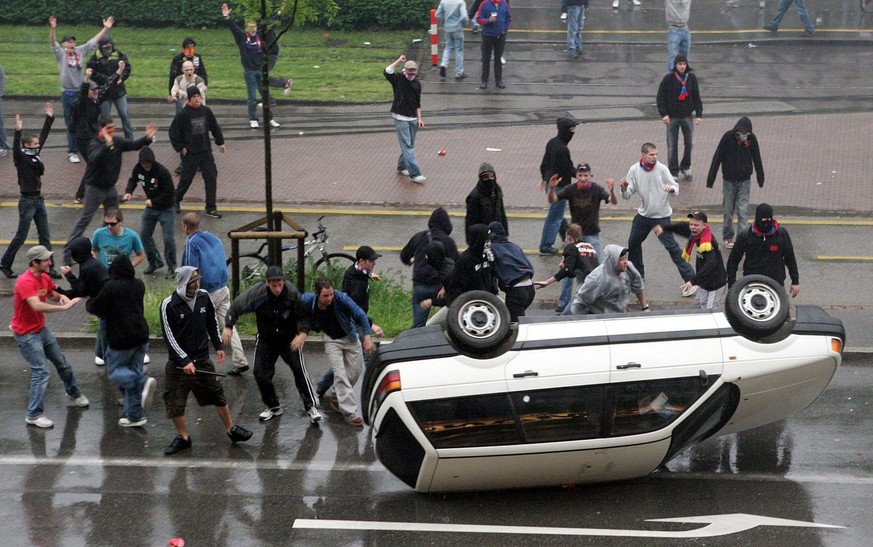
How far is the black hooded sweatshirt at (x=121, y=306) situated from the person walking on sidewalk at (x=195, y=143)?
6.06 metres

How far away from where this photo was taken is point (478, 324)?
8.59m

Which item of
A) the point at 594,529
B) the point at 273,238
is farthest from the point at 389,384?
the point at 273,238

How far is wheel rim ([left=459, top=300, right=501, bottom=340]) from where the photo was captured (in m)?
8.55

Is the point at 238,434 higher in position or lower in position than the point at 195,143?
lower

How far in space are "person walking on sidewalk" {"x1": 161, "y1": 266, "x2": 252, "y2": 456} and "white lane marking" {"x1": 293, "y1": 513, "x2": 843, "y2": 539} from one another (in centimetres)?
164

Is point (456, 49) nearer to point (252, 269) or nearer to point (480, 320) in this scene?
point (252, 269)

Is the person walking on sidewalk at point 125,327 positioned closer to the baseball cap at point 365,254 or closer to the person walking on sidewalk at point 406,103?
the baseball cap at point 365,254

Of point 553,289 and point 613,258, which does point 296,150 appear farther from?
point 613,258

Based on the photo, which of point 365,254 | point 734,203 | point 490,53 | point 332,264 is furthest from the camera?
point 490,53

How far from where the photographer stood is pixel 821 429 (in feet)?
33.9

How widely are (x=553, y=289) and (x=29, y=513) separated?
703cm

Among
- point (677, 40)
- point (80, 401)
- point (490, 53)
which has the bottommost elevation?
point (80, 401)

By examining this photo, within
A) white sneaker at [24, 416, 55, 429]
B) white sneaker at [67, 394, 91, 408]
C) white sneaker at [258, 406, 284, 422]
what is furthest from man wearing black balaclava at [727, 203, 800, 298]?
white sneaker at [24, 416, 55, 429]

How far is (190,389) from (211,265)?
6.42ft
